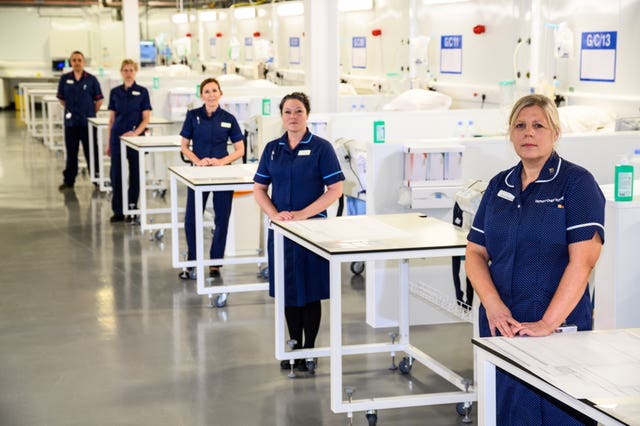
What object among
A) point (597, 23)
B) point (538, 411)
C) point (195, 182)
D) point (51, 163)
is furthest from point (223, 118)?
point (51, 163)

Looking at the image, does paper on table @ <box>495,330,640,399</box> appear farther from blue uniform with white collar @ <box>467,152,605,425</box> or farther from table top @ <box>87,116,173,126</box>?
table top @ <box>87,116,173,126</box>

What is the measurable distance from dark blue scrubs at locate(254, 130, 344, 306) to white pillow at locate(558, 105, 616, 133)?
306 centimetres

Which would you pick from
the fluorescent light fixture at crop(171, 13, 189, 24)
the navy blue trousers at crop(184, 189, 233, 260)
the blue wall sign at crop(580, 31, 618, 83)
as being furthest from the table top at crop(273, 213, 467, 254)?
the fluorescent light fixture at crop(171, 13, 189, 24)

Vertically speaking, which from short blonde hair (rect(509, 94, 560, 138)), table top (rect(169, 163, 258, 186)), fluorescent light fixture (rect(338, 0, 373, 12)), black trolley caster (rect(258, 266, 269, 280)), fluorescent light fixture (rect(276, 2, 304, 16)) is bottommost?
black trolley caster (rect(258, 266, 269, 280))

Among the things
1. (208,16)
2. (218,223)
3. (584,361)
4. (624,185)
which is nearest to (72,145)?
(218,223)

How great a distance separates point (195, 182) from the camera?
647cm

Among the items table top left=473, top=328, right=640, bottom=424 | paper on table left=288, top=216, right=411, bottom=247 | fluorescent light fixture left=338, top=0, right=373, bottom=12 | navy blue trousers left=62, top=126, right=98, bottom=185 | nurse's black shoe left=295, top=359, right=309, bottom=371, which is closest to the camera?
table top left=473, top=328, right=640, bottom=424

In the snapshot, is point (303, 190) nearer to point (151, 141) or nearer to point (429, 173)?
point (429, 173)

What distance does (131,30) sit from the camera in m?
13.9

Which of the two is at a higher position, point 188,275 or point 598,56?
point 598,56

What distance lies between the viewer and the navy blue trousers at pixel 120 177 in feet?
31.9

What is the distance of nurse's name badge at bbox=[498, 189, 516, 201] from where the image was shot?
312 cm

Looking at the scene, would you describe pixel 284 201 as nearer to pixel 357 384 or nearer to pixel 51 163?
pixel 357 384

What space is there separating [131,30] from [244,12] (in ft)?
13.2
